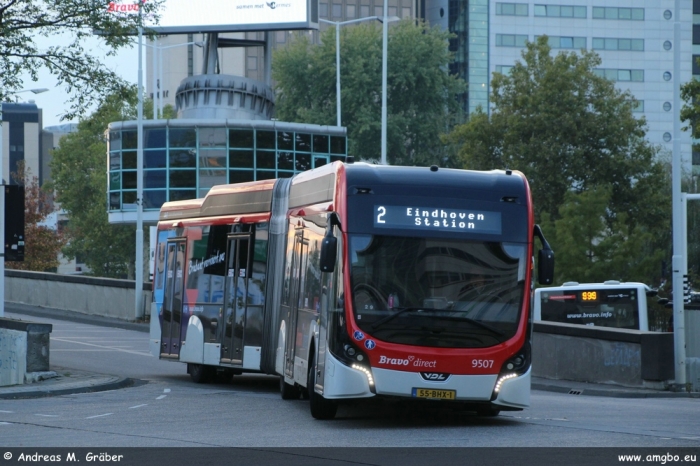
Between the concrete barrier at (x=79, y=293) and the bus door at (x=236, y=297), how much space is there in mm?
22502

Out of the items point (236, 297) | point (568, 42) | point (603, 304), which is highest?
point (568, 42)

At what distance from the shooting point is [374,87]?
9169 centimetres

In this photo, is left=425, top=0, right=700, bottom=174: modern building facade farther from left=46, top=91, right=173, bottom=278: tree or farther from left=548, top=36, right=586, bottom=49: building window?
left=46, top=91, right=173, bottom=278: tree

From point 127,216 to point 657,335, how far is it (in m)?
40.0

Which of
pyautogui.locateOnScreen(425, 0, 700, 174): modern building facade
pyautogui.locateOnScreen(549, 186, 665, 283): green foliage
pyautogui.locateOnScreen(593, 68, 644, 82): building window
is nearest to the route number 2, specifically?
pyautogui.locateOnScreen(549, 186, 665, 283): green foliage

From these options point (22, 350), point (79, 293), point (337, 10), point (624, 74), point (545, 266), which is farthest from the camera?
point (337, 10)

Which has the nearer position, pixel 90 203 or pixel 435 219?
pixel 435 219

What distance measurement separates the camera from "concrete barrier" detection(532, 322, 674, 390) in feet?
83.1

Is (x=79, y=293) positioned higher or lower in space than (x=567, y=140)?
lower

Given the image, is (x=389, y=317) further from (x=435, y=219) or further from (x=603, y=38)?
(x=603, y=38)

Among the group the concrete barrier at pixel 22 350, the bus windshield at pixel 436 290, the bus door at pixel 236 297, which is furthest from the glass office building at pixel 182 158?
the bus windshield at pixel 436 290

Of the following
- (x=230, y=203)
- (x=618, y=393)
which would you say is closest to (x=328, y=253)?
(x=230, y=203)

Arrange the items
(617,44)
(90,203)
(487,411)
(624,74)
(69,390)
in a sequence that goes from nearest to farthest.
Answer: (487,411) → (69,390) → (90,203) → (624,74) → (617,44)

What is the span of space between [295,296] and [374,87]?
245 feet
